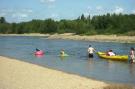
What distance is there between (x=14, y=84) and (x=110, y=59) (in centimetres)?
2004

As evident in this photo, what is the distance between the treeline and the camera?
320 ft

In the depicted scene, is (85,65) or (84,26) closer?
(85,65)

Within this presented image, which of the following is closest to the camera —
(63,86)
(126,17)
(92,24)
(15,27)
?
(63,86)

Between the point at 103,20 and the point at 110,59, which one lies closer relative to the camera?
the point at 110,59

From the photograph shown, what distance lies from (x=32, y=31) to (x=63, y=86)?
159 m

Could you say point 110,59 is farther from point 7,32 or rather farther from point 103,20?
point 7,32

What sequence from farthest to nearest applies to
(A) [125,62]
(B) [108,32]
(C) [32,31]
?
(C) [32,31] → (B) [108,32] → (A) [125,62]

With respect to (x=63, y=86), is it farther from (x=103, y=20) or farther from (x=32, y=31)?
(x=32, y=31)

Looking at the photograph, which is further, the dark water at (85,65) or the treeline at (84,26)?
the treeline at (84,26)

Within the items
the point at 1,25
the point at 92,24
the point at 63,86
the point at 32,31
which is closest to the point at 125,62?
the point at 63,86

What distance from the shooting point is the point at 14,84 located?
16328 mm

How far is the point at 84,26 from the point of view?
410ft

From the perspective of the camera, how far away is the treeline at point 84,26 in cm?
9769

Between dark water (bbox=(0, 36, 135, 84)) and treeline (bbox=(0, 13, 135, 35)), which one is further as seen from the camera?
treeline (bbox=(0, 13, 135, 35))
